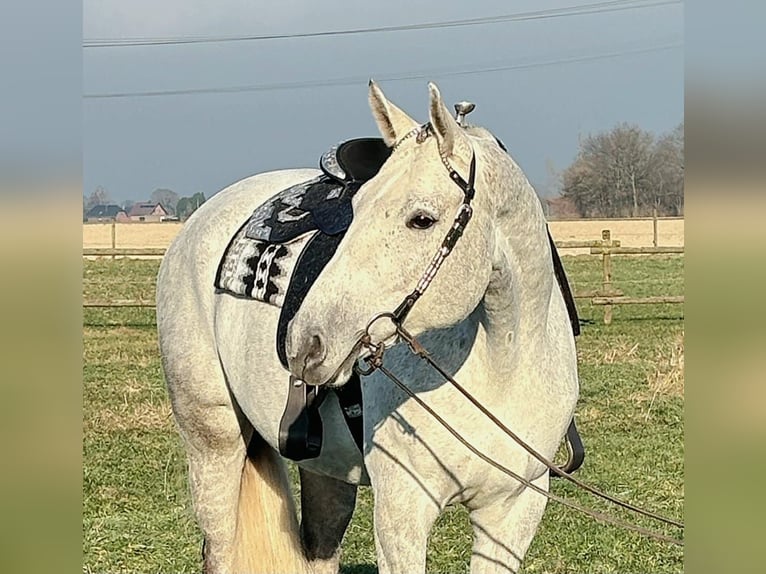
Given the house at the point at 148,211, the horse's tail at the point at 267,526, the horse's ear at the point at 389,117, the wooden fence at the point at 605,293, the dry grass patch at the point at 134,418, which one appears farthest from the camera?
the house at the point at 148,211

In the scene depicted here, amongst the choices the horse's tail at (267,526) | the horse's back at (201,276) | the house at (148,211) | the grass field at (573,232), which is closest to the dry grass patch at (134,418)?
the horse's back at (201,276)

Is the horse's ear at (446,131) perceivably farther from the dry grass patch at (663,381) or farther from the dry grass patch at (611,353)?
the dry grass patch at (611,353)

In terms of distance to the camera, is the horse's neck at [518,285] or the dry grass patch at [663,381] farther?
the dry grass patch at [663,381]

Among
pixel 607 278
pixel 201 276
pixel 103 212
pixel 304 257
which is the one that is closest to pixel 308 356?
pixel 304 257

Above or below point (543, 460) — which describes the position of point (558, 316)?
above

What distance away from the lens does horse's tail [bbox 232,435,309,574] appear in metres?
3.80

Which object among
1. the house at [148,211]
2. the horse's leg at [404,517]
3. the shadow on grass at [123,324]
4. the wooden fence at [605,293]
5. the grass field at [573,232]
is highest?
the house at [148,211]

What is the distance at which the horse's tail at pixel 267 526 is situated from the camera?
3.80m

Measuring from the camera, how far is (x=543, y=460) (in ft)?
8.55

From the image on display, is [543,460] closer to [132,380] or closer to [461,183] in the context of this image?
[461,183]

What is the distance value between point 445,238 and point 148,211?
1552 centimetres

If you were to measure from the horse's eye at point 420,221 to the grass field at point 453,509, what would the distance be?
2.58 metres
